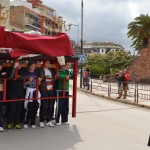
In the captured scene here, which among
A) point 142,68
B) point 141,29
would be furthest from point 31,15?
point 142,68

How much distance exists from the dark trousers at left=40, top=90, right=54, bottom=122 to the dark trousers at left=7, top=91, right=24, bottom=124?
58 centimetres

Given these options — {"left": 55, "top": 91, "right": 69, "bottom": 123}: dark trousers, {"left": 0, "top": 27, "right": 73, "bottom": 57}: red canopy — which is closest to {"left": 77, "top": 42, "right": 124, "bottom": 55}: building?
{"left": 55, "top": 91, "right": 69, "bottom": 123}: dark trousers

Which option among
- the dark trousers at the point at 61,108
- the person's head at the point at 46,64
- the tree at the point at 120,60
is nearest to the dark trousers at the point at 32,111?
the dark trousers at the point at 61,108

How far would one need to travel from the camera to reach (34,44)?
8492 millimetres

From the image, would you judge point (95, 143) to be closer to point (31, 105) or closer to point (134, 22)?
point (31, 105)

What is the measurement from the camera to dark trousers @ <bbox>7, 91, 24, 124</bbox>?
8.54m

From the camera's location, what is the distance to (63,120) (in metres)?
9.59

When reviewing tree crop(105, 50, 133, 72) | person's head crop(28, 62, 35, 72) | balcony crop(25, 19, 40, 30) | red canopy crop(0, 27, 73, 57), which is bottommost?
person's head crop(28, 62, 35, 72)

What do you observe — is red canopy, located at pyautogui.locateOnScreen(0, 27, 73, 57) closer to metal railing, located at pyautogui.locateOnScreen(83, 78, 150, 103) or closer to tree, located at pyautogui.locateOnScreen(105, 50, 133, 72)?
metal railing, located at pyautogui.locateOnScreen(83, 78, 150, 103)

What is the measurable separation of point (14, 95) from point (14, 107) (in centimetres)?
32

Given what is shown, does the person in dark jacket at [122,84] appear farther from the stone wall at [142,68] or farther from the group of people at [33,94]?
the stone wall at [142,68]

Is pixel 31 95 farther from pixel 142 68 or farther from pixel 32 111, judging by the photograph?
pixel 142 68

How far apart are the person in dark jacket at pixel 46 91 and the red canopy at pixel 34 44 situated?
1.90 ft

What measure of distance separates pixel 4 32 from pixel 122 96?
12401mm
